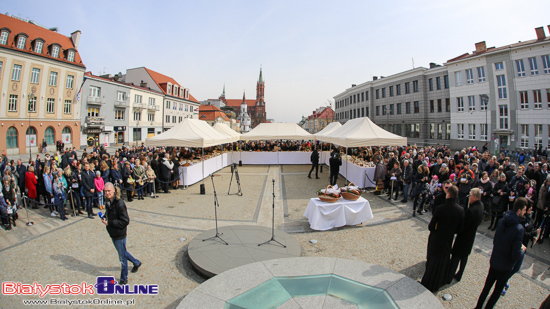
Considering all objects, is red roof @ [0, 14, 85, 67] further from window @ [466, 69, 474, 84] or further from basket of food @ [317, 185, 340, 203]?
window @ [466, 69, 474, 84]

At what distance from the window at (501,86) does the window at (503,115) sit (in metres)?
1.11

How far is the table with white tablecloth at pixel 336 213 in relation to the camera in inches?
306

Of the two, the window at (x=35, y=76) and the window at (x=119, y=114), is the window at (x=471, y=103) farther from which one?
the window at (x=35, y=76)

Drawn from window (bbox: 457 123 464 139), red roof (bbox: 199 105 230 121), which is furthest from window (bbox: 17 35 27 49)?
red roof (bbox: 199 105 230 121)

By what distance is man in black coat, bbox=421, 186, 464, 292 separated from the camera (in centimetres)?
448

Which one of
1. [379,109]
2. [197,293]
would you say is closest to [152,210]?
[197,293]

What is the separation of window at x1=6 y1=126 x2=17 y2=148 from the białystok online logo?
1247 inches

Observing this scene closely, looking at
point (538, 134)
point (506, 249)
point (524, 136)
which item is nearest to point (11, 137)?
point (506, 249)

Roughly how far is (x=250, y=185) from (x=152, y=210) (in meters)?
5.50

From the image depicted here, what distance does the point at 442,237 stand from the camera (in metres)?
4.58

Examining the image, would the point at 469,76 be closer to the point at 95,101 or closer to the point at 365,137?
the point at 365,137

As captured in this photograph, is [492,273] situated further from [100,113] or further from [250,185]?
[100,113]

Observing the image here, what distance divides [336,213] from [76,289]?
6343 mm

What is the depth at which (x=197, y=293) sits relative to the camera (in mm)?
4316
